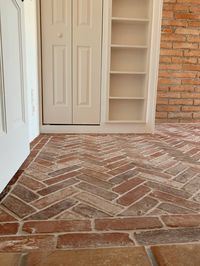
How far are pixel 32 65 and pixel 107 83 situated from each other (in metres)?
0.81

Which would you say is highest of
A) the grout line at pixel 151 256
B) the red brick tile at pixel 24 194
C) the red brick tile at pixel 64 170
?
the grout line at pixel 151 256

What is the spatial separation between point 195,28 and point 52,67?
7.35 ft

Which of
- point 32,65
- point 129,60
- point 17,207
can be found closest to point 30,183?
point 17,207

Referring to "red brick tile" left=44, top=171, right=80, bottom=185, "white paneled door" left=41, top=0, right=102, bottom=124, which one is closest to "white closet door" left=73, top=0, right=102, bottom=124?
"white paneled door" left=41, top=0, right=102, bottom=124

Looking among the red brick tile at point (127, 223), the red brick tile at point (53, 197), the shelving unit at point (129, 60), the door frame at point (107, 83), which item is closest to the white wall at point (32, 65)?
the door frame at point (107, 83)

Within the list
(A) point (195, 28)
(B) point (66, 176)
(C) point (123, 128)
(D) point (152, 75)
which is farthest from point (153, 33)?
(B) point (66, 176)

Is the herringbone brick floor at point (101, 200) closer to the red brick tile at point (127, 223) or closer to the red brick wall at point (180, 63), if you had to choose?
the red brick tile at point (127, 223)

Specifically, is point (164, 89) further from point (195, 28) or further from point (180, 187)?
point (180, 187)

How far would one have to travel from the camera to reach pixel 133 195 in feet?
3.64

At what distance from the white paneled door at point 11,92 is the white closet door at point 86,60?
1026mm

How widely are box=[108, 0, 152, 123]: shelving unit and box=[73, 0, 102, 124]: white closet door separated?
6.6 inches

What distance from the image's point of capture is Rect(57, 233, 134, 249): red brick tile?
736 mm

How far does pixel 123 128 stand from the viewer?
8.74 ft

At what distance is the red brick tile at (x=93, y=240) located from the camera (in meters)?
0.74
